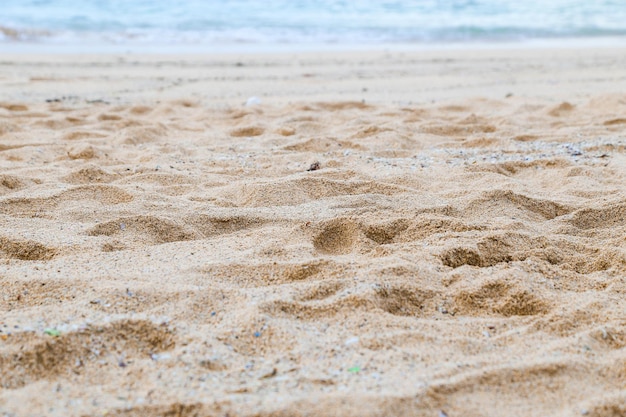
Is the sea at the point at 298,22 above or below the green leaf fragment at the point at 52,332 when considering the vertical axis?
above

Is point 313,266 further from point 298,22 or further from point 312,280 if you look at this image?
point 298,22

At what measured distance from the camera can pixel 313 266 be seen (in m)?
2.17

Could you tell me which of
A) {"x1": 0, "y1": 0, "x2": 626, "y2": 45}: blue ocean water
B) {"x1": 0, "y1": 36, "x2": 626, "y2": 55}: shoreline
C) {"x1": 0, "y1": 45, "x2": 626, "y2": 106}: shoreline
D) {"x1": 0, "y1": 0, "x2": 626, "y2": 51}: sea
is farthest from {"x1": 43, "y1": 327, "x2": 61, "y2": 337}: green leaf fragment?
{"x1": 0, "y1": 0, "x2": 626, "y2": 45}: blue ocean water

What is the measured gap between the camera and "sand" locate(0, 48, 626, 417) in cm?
153

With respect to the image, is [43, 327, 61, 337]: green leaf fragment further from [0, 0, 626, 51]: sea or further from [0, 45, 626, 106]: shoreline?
[0, 0, 626, 51]: sea

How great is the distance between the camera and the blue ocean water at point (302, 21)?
12492 mm

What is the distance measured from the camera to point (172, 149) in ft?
13.2

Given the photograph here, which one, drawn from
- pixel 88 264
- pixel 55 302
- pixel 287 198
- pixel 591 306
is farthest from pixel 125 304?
pixel 591 306

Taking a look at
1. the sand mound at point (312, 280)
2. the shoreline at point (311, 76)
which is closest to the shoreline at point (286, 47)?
the shoreline at point (311, 76)

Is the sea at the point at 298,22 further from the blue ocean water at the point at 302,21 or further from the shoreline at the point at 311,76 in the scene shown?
the shoreline at the point at 311,76

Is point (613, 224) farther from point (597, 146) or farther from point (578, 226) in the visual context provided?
point (597, 146)

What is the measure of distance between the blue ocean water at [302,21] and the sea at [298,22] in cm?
2

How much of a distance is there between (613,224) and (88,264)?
2.11 meters

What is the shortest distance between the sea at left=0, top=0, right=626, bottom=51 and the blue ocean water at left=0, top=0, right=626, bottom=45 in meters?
0.02
